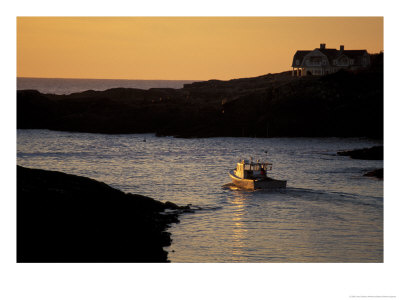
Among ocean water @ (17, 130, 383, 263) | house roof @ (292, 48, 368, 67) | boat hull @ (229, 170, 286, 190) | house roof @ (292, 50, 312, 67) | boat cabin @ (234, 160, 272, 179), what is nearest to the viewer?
ocean water @ (17, 130, 383, 263)

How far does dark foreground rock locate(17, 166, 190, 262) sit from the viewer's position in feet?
92.4

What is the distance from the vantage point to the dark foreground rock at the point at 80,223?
92.4ft

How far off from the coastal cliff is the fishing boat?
43.3m

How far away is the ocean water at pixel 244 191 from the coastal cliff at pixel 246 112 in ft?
13.4

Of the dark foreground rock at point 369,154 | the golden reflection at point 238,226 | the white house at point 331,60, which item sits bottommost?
the golden reflection at point 238,226

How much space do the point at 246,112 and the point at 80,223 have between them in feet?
236

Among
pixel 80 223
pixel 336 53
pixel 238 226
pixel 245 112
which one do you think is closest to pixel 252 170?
pixel 238 226

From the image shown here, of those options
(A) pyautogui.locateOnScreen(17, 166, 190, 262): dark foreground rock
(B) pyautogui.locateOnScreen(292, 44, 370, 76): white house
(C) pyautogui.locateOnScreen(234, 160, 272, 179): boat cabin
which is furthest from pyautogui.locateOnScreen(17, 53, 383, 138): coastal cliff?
(A) pyautogui.locateOnScreen(17, 166, 190, 262): dark foreground rock

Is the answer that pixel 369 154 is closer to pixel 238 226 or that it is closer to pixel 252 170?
pixel 252 170

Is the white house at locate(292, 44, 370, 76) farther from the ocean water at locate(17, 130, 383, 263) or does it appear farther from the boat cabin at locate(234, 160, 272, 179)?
the boat cabin at locate(234, 160, 272, 179)

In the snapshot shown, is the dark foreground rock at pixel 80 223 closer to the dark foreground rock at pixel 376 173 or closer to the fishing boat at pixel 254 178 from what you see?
the fishing boat at pixel 254 178

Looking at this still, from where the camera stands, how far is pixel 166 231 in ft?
112

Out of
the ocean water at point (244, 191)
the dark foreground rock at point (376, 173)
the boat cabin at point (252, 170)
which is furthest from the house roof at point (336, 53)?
the boat cabin at point (252, 170)
